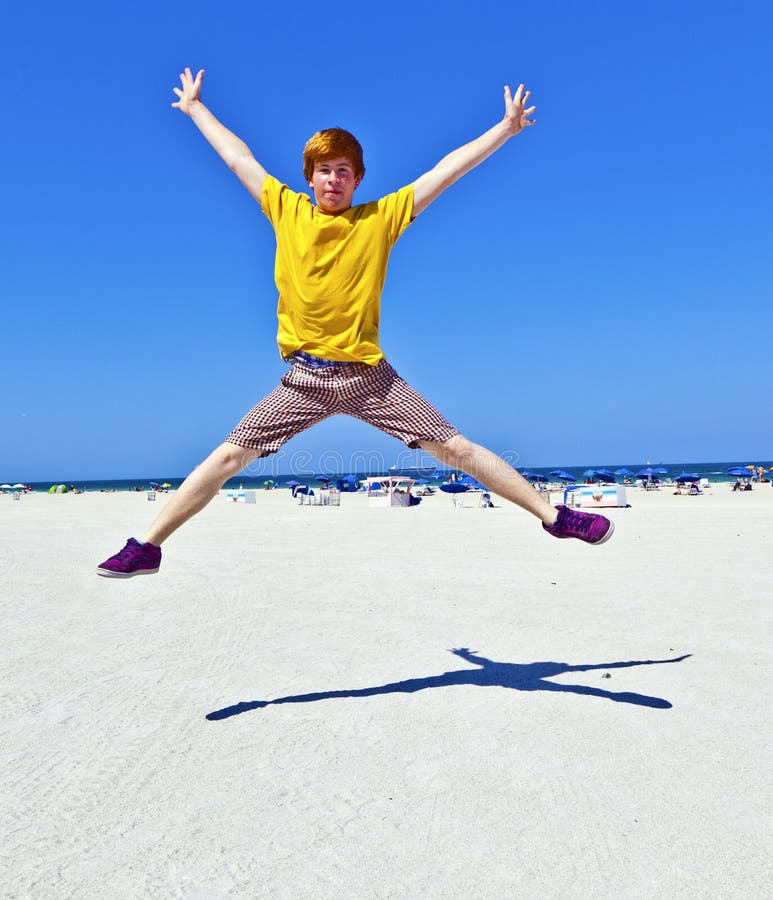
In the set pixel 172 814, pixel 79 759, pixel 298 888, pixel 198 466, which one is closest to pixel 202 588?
pixel 198 466

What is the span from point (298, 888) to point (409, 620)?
11.5 ft

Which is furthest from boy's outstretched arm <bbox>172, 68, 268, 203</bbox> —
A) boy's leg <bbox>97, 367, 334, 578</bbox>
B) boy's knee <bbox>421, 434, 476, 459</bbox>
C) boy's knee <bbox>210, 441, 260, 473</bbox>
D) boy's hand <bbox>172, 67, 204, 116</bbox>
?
boy's knee <bbox>421, 434, 476, 459</bbox>

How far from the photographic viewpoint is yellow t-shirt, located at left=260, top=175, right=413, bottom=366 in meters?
3.33

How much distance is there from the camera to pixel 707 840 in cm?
215

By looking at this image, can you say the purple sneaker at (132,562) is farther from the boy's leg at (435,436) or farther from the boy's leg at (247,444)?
the boy's leg at (435,436)

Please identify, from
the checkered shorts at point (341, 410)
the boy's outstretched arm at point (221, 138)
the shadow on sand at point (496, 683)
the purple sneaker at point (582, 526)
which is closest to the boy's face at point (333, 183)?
the boy's outstretched arm at point (221, 138)

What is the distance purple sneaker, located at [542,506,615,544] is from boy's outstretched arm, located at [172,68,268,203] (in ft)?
6.89

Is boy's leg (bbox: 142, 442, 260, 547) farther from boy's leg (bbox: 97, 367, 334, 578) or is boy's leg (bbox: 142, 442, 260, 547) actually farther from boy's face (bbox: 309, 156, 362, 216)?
boy's face (bbox: 309, 156, 362, 216)

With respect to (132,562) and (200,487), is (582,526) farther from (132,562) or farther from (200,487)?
(132,562)

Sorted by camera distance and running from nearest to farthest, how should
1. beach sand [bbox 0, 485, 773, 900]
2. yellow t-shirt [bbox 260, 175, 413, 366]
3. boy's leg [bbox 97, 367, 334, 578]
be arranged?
beach sand [bbox 0, 485, 773, 900]
yellow t-shirt [bbox 260, 175, 413, 366]
boy's leg [bbox 97, 367, 334, 578]

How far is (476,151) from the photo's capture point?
3418mm

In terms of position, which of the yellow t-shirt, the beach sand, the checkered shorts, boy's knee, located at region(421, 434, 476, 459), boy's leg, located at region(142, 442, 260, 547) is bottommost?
the beach sand

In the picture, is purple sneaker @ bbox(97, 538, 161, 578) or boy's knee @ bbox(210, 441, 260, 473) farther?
boy's knee @ bbox(210, 441, 260, 473)

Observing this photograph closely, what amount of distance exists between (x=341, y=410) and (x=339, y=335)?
0.36m
